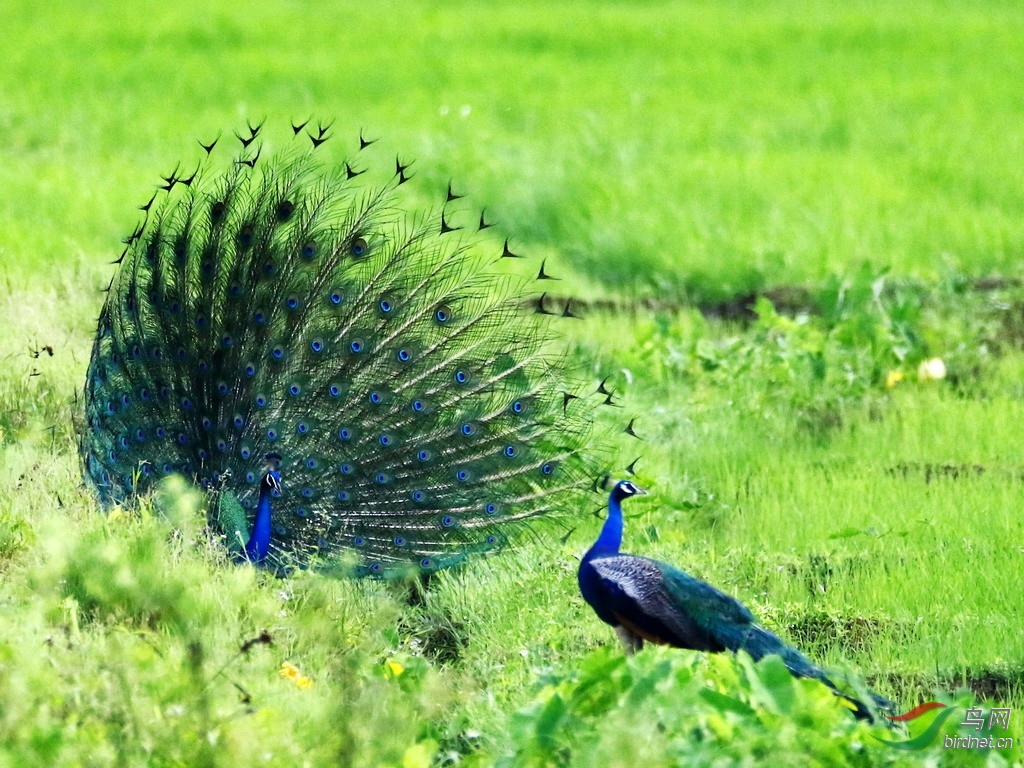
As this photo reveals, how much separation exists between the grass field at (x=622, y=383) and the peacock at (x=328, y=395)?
255 mm

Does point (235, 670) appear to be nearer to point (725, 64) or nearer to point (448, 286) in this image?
point (448, 286)

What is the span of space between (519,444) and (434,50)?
12.1 meters

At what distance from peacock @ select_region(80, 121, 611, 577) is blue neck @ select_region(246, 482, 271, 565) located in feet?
0.46

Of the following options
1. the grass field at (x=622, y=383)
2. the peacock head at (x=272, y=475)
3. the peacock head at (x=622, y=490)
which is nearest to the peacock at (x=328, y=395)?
the peacock head at (x=272, y=475)

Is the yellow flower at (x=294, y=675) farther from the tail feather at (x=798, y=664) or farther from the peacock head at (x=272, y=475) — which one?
the tail feather at (x=798, y=664)

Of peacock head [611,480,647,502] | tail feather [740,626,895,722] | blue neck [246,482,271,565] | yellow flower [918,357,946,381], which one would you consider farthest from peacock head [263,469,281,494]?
yellow flower [918,357,946,381]

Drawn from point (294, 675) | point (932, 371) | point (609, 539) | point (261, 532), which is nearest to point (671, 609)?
point (609, 539)

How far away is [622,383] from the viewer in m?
8.43

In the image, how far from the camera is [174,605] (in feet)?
16.5

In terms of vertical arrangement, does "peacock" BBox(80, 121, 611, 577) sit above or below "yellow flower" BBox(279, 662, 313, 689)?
above

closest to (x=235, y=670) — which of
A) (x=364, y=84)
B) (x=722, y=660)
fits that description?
(x=722, y=660)

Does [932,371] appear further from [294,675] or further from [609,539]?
[294,675]

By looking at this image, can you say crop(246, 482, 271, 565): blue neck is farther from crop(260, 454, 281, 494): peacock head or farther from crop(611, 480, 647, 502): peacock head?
crop(611, 480, 647, 502): peacock head

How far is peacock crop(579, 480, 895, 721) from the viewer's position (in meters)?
4.83
